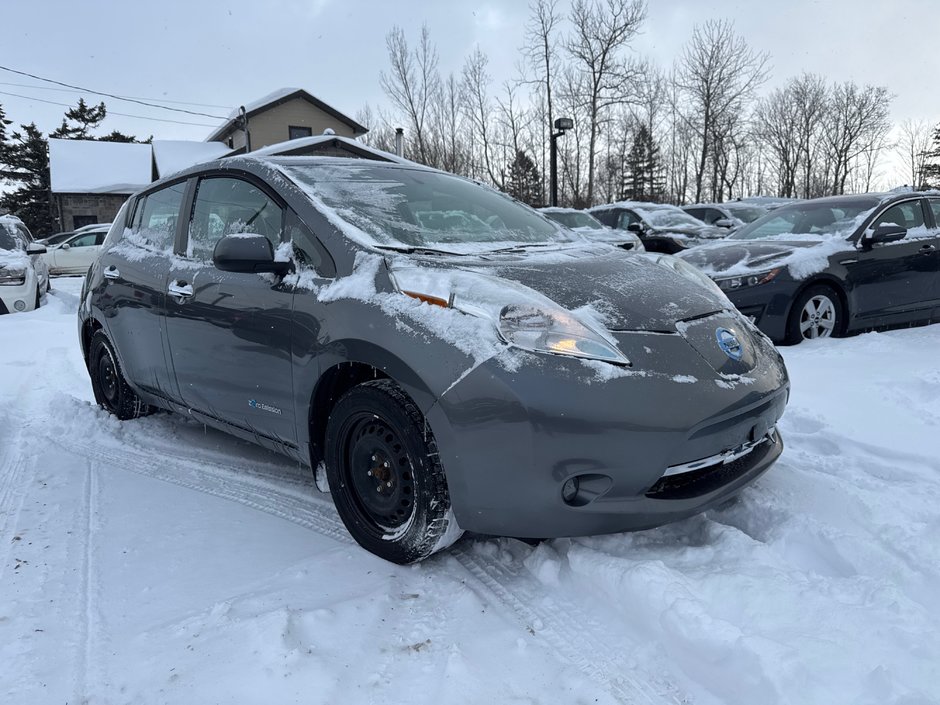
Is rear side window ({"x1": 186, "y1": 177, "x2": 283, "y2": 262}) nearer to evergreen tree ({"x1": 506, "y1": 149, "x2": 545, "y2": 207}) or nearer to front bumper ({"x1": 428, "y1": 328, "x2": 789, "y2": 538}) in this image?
front bumper ({"x1": 428, "y1": 328, "x2": 789, "y2": 538})

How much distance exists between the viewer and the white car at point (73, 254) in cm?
1888

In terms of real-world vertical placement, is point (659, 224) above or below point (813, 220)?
above

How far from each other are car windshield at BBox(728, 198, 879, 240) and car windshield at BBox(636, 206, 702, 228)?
270 inches

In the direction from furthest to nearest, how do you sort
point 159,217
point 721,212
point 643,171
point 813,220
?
point 643,171 → point 721,212 → point 813,220 → point 159,217

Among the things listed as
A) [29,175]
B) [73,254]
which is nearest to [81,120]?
[29,175]

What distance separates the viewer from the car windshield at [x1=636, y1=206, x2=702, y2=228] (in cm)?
1414

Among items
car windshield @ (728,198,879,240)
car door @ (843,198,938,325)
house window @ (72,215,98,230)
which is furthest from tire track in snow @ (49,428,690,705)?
house window @ (72,215,98,230)

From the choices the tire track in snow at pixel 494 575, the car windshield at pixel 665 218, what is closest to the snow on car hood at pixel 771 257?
the tire track in snow at pixel 494 575

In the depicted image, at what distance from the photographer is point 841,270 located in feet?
19.7

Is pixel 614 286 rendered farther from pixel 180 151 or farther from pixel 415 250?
pixel 180 151

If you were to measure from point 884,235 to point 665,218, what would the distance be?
8579 mm

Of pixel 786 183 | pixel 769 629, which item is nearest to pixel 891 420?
pixel 769 629

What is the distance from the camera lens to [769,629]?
1943mm

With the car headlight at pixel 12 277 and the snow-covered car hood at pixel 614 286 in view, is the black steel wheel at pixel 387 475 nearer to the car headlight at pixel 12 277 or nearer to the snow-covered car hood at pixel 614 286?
the snow-covered car hood at pixel 614 286
